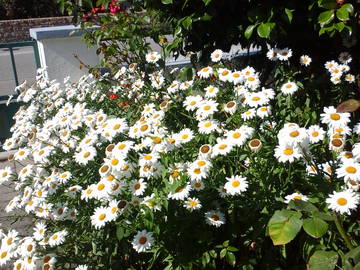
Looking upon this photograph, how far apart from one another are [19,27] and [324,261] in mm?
16084

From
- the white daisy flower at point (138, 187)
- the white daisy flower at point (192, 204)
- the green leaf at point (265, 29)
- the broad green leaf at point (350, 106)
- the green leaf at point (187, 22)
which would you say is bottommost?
the white daisy flower at point (192, 204)

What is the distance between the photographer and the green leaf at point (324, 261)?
5.15 ft

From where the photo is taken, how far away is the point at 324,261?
1.61 metres

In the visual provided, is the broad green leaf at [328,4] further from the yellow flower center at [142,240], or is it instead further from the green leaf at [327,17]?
the yellow flower center at [142,240]

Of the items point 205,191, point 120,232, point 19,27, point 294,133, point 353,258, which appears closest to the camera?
point 353,258

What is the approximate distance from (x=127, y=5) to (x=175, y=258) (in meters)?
3.49

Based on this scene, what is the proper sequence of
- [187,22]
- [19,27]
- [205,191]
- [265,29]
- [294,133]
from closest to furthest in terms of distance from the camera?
[294,133]
[205,191]
[265,29]
[187,22]
[19,27]

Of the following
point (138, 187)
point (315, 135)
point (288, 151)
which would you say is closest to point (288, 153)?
point (288, 151)

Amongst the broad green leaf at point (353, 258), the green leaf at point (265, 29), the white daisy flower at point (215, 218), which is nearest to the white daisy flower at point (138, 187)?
the white daisy flower at point (215, 218)

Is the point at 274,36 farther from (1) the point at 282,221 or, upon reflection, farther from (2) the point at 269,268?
(1) the point at 282,221

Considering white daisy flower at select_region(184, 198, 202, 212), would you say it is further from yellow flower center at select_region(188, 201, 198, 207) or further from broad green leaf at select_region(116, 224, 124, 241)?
broad green leaf at select_region(116, 224, 124, 241)

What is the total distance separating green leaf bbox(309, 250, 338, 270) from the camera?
1.57m

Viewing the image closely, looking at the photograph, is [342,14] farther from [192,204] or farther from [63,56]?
[63,56]

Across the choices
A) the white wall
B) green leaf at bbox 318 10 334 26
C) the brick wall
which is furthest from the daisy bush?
the brick wall
